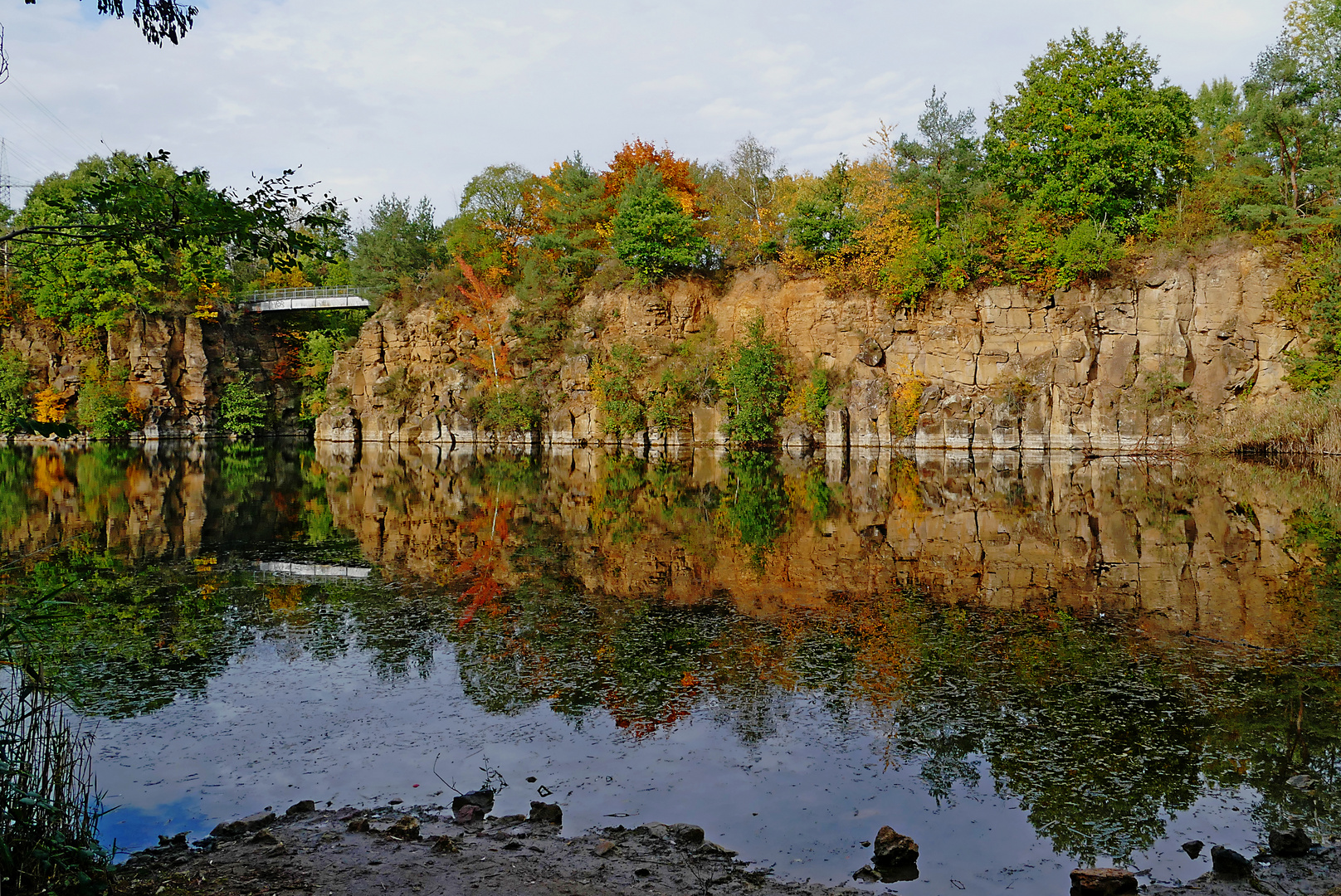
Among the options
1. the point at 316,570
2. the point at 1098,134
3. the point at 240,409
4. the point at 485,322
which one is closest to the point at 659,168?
the point at 485,322

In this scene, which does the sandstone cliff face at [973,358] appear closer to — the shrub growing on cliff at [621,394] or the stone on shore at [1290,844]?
the shrub growing on cliff at [621,394]

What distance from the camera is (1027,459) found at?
38.3m

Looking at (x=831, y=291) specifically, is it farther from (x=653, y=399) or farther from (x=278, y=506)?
(x=278, y=506)

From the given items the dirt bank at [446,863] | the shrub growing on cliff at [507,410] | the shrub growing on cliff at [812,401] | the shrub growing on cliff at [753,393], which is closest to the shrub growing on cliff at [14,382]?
the shrub growing on cliff at [507,410]

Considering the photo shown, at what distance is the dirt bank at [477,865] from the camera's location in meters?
5.00

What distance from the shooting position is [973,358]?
4681cm

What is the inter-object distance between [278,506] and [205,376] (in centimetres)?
4739

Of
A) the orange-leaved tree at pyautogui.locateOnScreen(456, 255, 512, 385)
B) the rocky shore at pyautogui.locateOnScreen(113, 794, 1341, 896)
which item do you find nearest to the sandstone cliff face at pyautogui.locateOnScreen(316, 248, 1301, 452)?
the orange-leaved tree at pyautogui.locateOnScreen(456, 255, 512, 385)

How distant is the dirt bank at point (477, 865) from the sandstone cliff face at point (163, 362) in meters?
65.0

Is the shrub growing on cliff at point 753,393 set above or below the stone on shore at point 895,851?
above

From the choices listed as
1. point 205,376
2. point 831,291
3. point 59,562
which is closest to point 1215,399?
point 831,291

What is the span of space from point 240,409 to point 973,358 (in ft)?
171

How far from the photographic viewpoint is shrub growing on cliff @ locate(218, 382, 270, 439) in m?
Answer: 65.3

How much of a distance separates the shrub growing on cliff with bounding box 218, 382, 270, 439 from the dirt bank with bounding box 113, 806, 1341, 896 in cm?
6650
